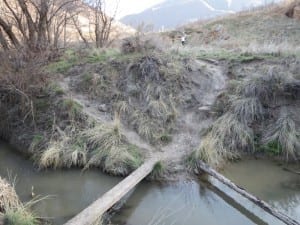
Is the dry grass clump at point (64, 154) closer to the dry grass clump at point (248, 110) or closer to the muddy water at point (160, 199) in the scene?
the muddy water at point (160, 199)

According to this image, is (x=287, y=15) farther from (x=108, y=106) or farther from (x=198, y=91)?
(x=108, y=106)

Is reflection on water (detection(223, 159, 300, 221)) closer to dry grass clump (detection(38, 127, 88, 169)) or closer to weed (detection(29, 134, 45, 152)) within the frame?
dry grass clump (detection(38, 127, 88, 169))

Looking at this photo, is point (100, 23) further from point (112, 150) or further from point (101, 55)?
point (112, 150)

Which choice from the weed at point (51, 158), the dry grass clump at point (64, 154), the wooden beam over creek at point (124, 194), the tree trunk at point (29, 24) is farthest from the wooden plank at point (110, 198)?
the tree trunk at point (29, 24)

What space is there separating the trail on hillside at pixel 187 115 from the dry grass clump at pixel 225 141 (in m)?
0.44

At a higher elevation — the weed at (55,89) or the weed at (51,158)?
the weed at (55,89)

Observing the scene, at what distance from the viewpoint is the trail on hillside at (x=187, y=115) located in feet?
26.5

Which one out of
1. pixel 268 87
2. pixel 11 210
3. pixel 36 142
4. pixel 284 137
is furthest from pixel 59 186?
pixel 268 87

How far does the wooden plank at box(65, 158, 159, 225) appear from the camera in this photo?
5.18 meters

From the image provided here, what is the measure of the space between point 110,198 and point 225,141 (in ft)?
11.2

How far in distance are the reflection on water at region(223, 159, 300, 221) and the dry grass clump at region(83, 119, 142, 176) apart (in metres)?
1.95

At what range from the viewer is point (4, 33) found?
41.2ft

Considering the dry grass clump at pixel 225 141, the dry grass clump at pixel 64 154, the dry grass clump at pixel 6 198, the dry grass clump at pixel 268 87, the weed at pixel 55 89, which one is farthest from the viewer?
the weed at pixel 55 89

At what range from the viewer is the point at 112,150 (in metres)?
7.67
